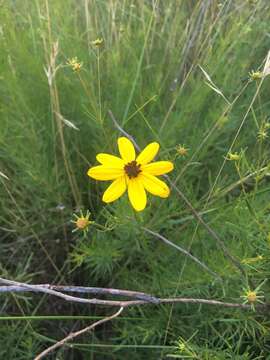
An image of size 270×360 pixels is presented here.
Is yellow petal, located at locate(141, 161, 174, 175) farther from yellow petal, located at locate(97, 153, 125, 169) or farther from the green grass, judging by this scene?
the green grass

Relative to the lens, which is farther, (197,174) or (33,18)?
(33,18)

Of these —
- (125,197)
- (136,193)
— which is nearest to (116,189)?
(136,193)

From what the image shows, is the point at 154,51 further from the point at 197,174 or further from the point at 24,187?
the point at 24,187

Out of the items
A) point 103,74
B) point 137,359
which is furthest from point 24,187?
point 137,359

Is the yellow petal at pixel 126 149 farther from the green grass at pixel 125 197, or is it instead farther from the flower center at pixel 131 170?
the green grass at pixel 125 197

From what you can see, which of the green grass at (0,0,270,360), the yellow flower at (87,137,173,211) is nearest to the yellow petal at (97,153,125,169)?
the yellow flower at (87,137,173,211)

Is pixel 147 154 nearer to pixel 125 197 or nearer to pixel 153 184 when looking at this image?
pixel 153 184
